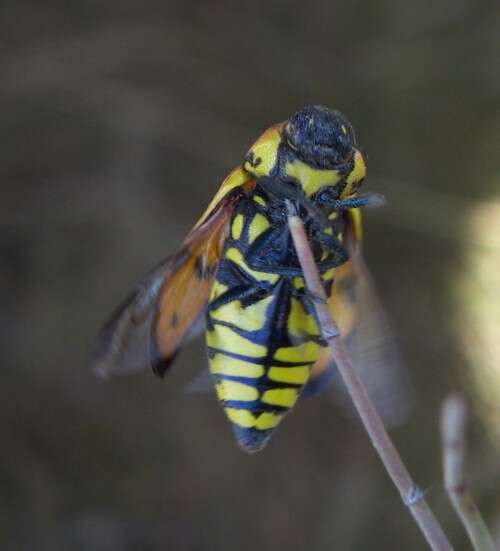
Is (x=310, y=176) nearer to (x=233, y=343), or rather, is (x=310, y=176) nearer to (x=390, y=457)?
(x=233, y=343)

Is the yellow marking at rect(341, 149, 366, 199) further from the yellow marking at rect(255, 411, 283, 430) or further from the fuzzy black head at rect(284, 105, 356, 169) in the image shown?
the yellow marking at rect(255, 411, 283, 430)

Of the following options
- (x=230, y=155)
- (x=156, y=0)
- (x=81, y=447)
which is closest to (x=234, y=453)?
(x=81, y=447)

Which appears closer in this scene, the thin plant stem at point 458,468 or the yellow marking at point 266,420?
the thin plant stem at point 458,468

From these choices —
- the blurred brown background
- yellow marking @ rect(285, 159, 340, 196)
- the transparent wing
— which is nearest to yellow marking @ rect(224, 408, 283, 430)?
the transparent wing

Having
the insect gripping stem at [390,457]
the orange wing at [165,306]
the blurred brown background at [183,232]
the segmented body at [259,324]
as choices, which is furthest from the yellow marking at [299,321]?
the blurred brown background at [183,232]

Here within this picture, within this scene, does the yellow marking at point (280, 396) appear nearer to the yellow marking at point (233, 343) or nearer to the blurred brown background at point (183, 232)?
the yellow marking at point (233, 343)

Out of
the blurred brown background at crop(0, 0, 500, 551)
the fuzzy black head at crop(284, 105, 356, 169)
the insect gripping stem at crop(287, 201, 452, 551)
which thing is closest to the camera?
the insect gripping stem at crop(287, 201, 452, 551)

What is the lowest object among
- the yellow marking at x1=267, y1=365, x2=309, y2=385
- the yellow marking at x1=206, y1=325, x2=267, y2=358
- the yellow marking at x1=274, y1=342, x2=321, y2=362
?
the yellow marking at x1=267, y1=365, x2=309, y2=385
